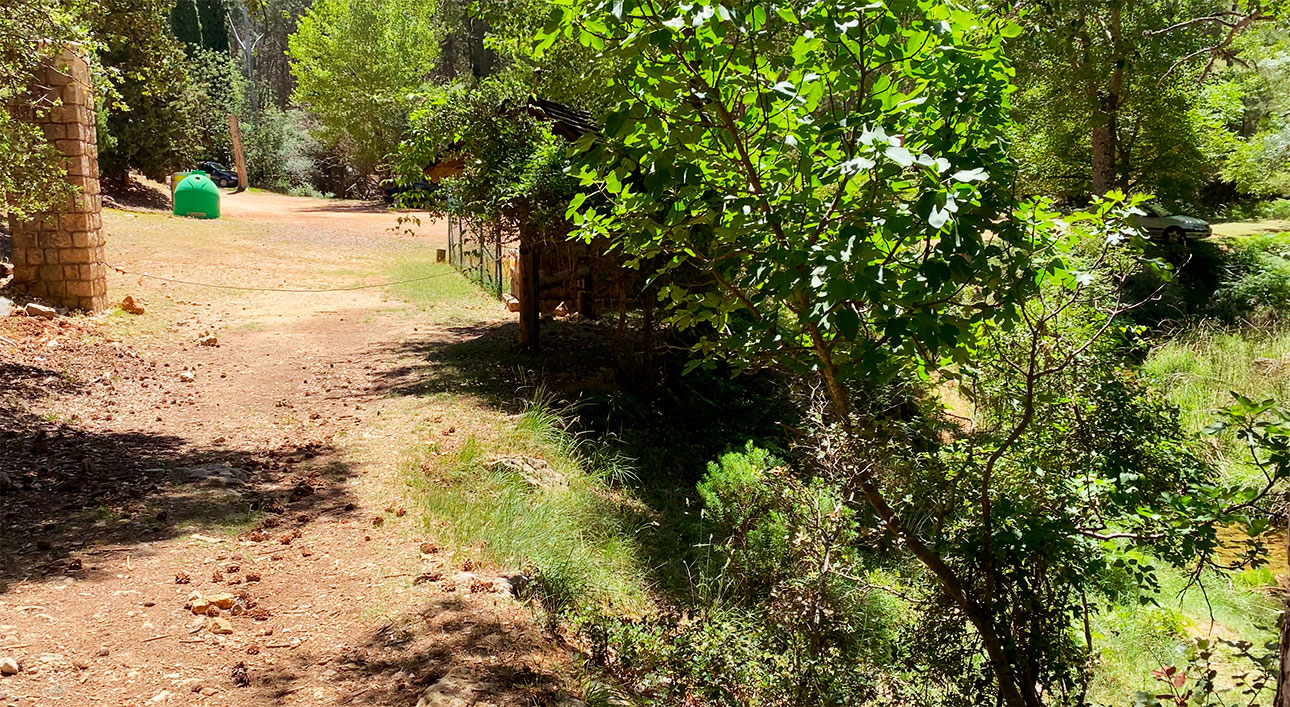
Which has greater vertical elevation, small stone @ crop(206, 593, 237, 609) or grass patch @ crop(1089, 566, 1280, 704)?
small stone @ crop(206, 593, 237, 609)

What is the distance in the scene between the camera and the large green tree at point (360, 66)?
4012cm

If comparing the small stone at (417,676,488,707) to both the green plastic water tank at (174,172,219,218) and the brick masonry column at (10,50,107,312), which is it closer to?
the brick masonry column at (10,50,107,312)

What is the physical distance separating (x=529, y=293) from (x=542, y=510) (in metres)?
5.63

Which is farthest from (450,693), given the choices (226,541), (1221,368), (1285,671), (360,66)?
(360,66)

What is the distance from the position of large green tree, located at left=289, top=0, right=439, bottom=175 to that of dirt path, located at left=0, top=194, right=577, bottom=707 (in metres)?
30.3

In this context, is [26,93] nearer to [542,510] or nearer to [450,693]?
[542,510]

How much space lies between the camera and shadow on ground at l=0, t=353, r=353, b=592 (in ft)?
16.8

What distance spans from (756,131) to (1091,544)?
233cm

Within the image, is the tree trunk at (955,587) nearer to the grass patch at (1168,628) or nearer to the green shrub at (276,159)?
the grass patch at (1168,628)

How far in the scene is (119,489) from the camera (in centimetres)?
606

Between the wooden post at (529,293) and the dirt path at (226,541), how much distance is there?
5.09 feet

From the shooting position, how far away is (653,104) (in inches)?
116

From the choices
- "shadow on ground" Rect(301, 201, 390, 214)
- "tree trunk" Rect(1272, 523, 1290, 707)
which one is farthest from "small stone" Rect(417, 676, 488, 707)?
"shadow on ground" Rect(301, 201, 390, 214)

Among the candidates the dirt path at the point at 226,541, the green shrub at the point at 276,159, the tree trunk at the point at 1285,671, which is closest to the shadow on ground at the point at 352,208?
the green shrub at the point at 276,159
